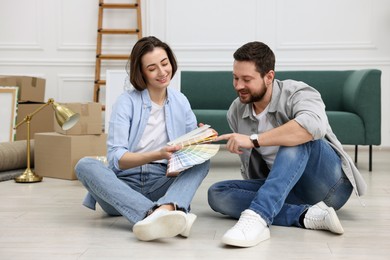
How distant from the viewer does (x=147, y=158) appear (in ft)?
7.45

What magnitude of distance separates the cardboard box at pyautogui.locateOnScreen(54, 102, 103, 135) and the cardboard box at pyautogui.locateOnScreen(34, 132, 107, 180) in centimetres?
4

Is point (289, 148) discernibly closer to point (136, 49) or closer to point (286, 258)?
point (286, 258)

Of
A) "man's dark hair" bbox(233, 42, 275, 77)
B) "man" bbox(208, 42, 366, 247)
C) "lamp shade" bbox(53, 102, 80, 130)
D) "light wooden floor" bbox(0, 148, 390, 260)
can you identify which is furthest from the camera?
"lamp shade" bbox(53, 102, 80, 130)

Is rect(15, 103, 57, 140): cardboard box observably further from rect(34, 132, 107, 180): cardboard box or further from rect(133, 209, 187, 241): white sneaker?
rect(133, 209, 187, 241): white sneaker

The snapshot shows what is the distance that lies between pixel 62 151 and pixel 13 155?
0.38 meters

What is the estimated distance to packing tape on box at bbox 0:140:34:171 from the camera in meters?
4.10

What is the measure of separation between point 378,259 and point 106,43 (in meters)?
4.75

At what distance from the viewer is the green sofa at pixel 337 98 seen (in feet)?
14.9

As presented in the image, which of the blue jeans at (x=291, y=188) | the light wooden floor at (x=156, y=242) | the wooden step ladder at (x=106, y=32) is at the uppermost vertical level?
the wooden step ladder at (x=106, y=32)

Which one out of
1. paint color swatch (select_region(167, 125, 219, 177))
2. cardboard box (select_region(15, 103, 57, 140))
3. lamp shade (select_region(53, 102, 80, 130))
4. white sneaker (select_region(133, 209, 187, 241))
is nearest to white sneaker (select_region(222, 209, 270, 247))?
white sneaker (select_region(133, 209, 187, 241))

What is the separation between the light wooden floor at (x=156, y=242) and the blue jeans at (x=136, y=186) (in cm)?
11

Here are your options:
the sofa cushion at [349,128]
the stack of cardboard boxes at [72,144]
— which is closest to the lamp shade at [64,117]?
the stack of cardboard boxes at [72,144]

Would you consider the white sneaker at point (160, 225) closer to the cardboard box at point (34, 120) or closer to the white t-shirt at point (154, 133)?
the white t-shirt at point (154, 133)

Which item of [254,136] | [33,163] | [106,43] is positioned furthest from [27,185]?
[106,43]
